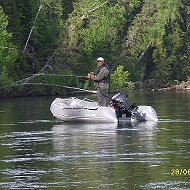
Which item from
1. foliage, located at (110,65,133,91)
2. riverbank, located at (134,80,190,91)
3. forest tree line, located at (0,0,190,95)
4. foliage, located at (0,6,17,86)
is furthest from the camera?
→ riverbank, located at (134,80,190,91)

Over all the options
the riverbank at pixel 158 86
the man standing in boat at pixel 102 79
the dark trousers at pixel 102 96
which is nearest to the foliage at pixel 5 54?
the riverbank at pixel 158 86

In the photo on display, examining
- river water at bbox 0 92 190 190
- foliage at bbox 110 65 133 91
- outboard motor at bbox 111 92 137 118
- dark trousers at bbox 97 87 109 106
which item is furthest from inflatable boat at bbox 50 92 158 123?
foliage at bbox 110 65 133 91

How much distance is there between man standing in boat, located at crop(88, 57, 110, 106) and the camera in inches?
1081

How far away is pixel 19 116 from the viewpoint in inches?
1254

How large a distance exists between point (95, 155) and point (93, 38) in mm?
50004

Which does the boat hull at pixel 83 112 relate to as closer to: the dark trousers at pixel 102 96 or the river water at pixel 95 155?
the dark trousers at pixel 102 96

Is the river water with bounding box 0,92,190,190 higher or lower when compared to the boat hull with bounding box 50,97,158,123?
lower

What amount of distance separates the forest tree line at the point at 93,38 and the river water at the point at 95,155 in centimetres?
2727

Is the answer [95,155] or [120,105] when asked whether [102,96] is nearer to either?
[120,105]

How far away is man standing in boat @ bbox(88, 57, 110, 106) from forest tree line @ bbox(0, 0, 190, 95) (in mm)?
24782

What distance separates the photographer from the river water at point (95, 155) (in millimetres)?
15008

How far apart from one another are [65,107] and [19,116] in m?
4.63
